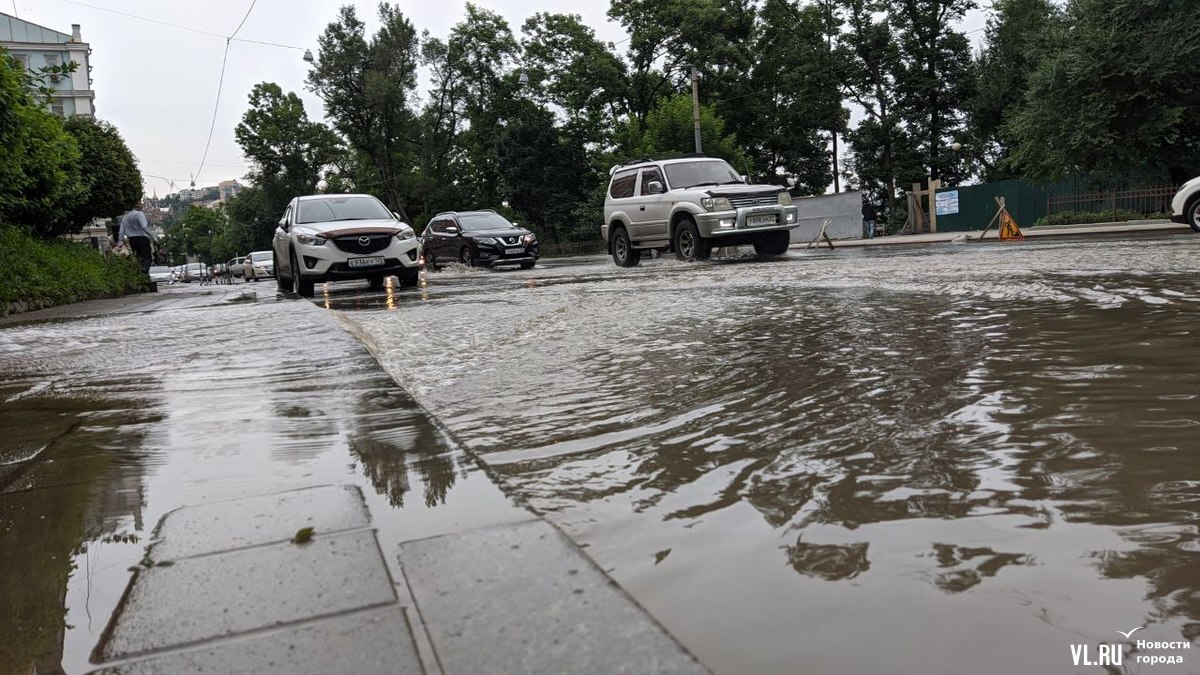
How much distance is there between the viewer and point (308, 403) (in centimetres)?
400

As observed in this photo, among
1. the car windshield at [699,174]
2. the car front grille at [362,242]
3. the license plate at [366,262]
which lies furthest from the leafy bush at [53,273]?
the car windshield at [699,174]

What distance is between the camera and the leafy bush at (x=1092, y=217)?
1057 inches

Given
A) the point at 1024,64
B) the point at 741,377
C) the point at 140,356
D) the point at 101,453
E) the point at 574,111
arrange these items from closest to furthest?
the point at 101,453 < the point at 741,377 < the point at 140,356 < the point at 1024,64 < the point at 574,111

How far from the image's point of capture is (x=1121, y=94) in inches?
1029

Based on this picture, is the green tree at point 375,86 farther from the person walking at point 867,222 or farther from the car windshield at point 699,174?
the car windshield at point 699,174

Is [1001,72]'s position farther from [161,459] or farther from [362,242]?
[161,459]

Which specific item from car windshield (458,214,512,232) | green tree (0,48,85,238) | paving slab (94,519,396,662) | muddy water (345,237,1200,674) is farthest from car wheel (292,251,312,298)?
paving slab (94,519,396,662)

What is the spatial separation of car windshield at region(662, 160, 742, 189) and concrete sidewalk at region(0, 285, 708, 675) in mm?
12970

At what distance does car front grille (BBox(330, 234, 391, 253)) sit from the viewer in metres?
13.0

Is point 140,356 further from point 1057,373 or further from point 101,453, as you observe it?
point 1057,373

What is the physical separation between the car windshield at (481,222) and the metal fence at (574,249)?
2086cm

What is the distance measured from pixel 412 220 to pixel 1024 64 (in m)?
39.4

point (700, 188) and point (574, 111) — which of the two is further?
point (574, 111)

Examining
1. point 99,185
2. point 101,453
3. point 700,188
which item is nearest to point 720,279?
point 700,188
